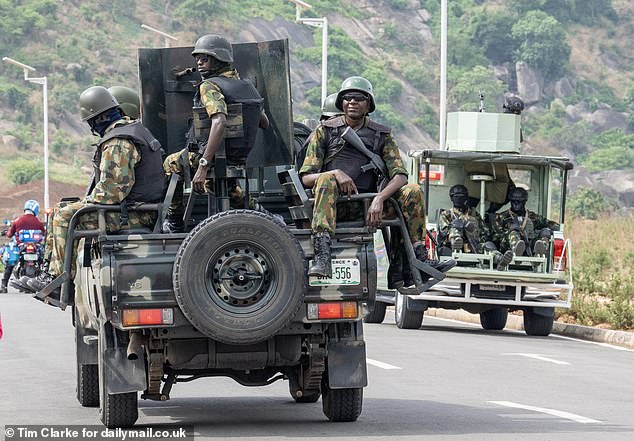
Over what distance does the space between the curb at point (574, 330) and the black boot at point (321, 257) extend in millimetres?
11565

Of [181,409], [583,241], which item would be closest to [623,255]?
[583,241]

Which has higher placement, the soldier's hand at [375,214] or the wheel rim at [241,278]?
the soldier's hand at [375,214]

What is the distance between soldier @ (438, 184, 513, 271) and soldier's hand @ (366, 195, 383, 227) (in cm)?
1087

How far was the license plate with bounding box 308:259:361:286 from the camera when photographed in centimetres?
1012

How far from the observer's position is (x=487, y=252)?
21.9m

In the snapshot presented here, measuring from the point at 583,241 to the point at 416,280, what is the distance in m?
29.5

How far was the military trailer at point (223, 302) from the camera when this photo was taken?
9852 millimetres

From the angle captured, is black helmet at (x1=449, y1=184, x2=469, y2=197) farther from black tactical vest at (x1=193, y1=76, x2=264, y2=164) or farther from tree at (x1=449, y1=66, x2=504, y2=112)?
tree at (x1=449, y1=66, x2=504, y2=112)

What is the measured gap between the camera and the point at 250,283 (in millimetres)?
9992

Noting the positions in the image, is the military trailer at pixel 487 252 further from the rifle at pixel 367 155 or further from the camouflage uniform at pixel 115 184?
the camouflage uniform at pixel 115 184

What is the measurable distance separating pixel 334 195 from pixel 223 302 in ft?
3.97

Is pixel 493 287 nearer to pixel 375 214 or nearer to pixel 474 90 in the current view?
pixel 375 214

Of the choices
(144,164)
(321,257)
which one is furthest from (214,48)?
(321,257)

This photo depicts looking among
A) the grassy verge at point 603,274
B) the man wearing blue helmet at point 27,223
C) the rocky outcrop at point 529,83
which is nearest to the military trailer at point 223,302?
the grassy verge at point 603,274
